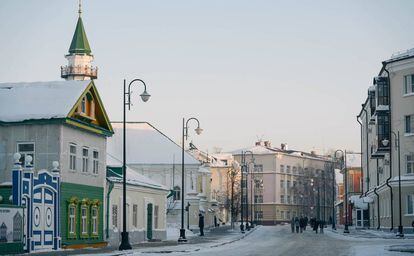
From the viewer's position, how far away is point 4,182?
38812 mm

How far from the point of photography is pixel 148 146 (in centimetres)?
8975

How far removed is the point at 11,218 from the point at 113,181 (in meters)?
13.8

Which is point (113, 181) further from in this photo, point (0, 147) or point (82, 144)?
point (0, 147)

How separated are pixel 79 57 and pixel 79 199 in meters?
54.5

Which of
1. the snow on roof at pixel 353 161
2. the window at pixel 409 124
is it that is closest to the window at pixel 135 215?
the window at pixel 409 124

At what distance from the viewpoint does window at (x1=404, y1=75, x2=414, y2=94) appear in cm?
6581

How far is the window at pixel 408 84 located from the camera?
6581cm

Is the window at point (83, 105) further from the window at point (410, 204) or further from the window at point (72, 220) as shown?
the window at point (410, 204)

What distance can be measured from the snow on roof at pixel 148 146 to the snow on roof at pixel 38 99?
43.6m

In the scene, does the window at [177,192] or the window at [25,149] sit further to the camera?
the window at [177,192]

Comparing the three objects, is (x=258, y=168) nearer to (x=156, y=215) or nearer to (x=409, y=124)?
A: (x=409, y=124)

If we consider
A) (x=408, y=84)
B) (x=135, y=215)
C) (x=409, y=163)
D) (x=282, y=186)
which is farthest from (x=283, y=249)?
(x=282, y=186)

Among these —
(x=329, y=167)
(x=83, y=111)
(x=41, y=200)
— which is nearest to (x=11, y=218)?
(x=41, y=200)

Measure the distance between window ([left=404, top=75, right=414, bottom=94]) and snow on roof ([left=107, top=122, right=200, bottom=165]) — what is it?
2949cm
